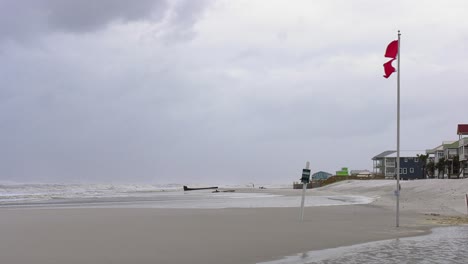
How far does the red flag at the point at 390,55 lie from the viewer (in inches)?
700

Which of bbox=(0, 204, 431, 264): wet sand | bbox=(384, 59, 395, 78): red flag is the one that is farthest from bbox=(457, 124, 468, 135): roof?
bbox=(384, 59, 395, 78): red flag

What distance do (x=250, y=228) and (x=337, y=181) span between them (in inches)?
3002

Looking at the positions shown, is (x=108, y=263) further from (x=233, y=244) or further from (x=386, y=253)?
(x=386, y=253)

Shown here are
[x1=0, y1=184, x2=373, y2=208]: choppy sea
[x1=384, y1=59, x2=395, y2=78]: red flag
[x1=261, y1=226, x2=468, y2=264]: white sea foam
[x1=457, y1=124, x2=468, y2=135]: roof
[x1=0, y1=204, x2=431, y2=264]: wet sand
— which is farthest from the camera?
[x1=457, y1=124, x2=468, y2=135]: roof

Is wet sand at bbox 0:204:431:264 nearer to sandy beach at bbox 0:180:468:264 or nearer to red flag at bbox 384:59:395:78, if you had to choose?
sandy beach at bbox 0:180:468:264

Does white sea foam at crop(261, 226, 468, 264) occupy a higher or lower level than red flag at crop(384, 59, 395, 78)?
lower

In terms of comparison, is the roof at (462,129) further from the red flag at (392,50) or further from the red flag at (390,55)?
the red flag at (392,50)

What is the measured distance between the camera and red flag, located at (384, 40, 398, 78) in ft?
58.3

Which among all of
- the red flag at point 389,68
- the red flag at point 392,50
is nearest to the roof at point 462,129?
the red flag at point 389,68

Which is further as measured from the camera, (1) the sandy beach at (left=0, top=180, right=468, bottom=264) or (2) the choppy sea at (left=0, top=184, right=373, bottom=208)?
(2) the choppy sea at (left=0, top=184, right=373, bottom=208)

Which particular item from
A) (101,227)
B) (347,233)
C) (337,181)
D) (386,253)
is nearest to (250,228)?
(347,233)

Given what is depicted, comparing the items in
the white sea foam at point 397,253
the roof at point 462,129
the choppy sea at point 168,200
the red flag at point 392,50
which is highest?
the roof at point 462,129

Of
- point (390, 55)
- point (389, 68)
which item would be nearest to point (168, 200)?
point (389, 68)

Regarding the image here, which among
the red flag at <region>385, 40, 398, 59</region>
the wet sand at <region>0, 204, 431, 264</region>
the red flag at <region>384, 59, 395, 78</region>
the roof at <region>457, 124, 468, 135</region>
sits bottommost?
the wet sand at <region>0, 204, 431, 264</region>
